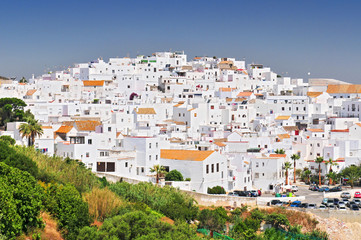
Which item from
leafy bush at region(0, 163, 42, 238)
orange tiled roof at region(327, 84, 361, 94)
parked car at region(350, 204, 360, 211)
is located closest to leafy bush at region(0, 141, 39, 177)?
leafy bush at region(0, 163, 42, 238)

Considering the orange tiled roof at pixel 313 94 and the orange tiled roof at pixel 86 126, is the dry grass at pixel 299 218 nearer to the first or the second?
the orange tiled roof at pixel 86 126

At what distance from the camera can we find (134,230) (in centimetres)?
1712

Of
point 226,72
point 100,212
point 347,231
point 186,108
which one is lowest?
point 347,231

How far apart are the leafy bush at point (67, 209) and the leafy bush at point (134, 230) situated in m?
1.21

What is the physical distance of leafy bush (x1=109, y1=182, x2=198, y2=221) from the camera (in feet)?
79.0

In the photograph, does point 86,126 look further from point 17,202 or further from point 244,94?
point 244,94

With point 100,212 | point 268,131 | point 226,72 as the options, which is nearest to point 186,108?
point 268,131

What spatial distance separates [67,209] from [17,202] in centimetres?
263

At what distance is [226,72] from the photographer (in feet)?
250

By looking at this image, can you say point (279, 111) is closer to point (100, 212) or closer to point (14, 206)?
point (100, 212)

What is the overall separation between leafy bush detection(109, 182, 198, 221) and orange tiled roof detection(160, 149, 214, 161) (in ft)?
18.7

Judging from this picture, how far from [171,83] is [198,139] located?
79.7ft

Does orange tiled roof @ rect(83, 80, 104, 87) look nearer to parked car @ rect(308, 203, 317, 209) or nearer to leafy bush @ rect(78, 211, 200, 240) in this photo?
parked car @ rect(308, 203, 317, 209)

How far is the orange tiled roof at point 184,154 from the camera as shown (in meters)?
33.3
